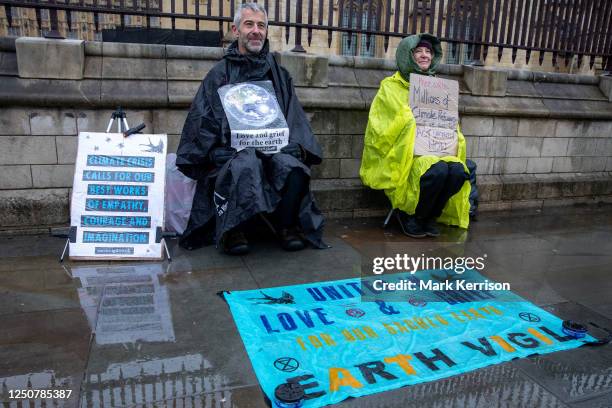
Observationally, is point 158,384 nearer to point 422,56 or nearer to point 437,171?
point 437,171

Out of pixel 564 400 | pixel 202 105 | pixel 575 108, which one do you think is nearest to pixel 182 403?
pixel 564 400

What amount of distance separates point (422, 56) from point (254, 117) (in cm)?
189

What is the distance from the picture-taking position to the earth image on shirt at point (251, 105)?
4.35 m

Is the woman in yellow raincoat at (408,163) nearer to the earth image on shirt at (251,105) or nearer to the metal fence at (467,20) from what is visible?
the metal fence at (467,20)

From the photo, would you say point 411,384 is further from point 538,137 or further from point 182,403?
point 538,137

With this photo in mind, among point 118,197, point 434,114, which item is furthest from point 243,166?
point 434,114

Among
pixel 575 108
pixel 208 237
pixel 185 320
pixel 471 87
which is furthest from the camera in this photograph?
pixel 575 108

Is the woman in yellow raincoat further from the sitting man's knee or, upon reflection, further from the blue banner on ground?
the blue banner on ground

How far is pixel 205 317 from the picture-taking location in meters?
3.17

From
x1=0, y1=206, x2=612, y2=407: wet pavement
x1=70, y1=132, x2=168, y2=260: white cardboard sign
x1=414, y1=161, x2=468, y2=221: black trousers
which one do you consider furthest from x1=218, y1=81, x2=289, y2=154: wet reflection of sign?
x1=414, y1=161, x2=468, y2=221: black trousers

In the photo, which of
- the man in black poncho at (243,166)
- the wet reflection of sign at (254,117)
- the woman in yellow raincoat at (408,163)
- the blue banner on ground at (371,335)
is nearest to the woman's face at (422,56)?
the woman in yellow raincoat at (408,163)

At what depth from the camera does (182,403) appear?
2361 mm

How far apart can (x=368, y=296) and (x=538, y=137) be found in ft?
13.7

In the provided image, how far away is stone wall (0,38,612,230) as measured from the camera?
14.6 ft
